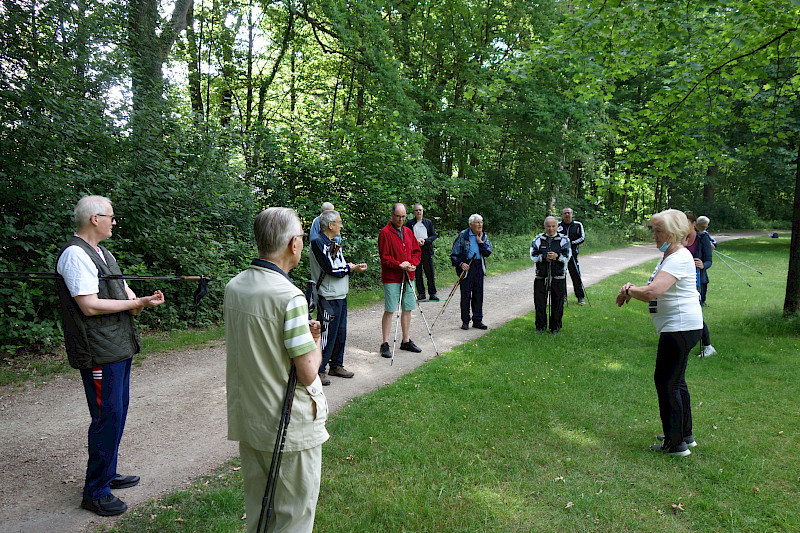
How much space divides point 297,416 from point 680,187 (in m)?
44.7

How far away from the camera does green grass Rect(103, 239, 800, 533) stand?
3.58 meters

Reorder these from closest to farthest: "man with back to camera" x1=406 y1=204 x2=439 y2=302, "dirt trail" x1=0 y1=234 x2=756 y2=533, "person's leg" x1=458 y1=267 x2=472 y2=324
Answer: "dirt trail" x1=0 y1=234 x2=756 y2=533, "person's leg" x1=458 y1=267 x2=472 y2=324, "man with back to camera" x1=406 y1=204 x2=439 y2=302

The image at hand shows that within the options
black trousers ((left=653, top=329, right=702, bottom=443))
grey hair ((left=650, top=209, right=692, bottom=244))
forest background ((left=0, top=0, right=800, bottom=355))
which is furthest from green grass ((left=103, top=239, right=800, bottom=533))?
forest background ((left=0, top=0, right=800, bottom=355))

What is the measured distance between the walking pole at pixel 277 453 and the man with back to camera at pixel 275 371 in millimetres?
30

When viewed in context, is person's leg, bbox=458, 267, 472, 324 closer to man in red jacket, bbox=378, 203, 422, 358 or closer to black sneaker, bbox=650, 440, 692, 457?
man in red jacket, bbox=378, 203, 422, 358

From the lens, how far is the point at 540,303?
29.5 ft

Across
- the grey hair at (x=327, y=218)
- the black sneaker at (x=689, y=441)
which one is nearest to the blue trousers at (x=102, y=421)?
the grey hair at (x=327, y=218)

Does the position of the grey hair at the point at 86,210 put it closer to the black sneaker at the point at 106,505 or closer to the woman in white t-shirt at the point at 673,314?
the black sneaker at the point at 106,505

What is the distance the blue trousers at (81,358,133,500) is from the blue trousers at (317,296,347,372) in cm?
260

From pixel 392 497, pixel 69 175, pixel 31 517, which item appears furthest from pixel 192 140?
pixel 392 497

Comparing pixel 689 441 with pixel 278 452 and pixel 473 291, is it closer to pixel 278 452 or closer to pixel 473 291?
pixel 278 452

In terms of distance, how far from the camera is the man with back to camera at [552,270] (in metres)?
8.75

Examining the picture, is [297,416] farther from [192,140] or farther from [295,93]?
[295,93]

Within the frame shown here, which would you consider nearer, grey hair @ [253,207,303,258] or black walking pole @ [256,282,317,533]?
black walking pole @ [256,282,317,533]
